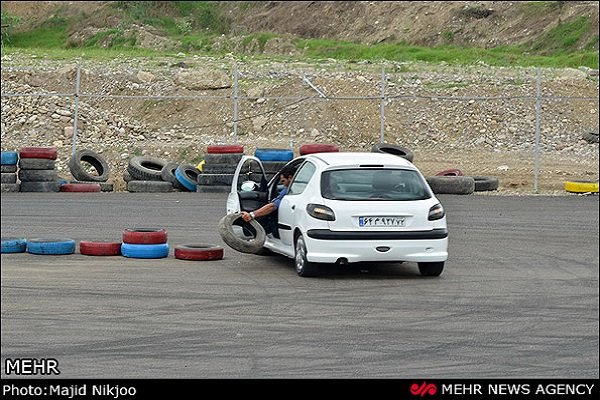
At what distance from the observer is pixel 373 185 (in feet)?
45.0

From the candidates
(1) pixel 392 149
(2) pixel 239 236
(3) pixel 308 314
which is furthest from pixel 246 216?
(1) pixel 392 149

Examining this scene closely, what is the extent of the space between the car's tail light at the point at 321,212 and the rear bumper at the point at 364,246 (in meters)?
0.16

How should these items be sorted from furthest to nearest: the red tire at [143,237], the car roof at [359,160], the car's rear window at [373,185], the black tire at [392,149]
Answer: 1. the black tire at [392,149]
2. the red tire at [143,237]
3. the car roof at [359,160]
4. the car's rear window at [373,185]

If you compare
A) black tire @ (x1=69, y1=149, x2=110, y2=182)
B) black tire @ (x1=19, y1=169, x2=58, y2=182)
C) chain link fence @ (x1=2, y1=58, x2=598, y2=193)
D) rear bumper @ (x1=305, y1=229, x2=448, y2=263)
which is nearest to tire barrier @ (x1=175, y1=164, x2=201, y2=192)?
black tire @ (x1=69, y1=149, x2=110, y2=182)

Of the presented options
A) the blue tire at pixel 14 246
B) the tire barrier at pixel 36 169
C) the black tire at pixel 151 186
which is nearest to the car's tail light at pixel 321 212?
the blue tire at pixel 14 246

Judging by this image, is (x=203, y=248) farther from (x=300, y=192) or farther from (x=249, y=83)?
(x=249, y=83)

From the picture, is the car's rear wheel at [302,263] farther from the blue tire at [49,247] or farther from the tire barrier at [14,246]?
the tire barrier at [14,246]

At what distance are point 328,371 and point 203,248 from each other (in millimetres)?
6628

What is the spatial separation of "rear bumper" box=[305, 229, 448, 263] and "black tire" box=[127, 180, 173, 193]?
12.4 metres

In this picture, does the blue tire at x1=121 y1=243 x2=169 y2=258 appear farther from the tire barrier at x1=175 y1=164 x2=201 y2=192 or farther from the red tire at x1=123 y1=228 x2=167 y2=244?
the tire barrier at x1=175 y1=164 x2=201 y2=192

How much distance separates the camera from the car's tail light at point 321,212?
13.3 meters

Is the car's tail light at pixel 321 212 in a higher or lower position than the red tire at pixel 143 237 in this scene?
higher

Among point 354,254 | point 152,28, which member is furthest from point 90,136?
point 152,28

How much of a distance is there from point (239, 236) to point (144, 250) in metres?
1.23
